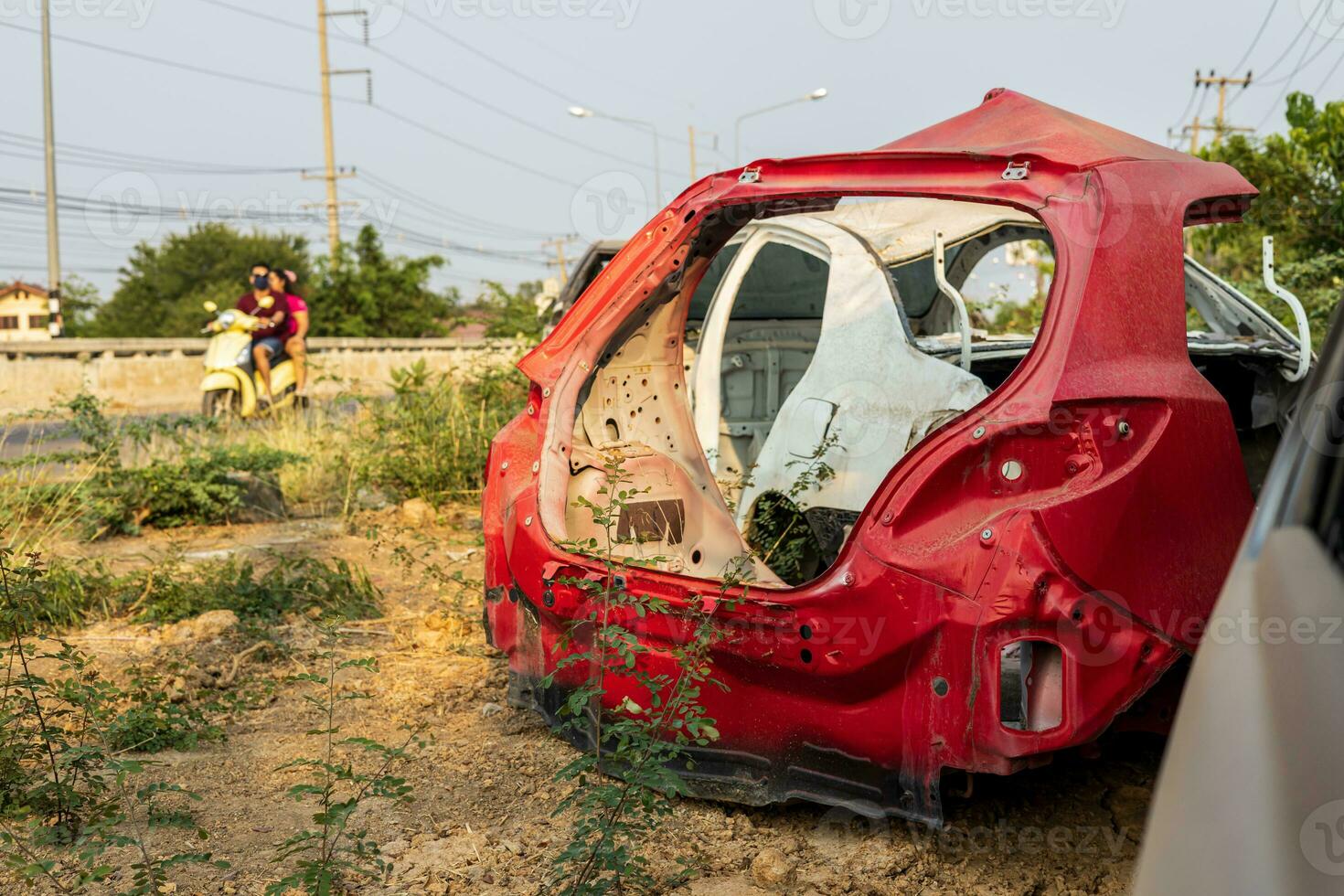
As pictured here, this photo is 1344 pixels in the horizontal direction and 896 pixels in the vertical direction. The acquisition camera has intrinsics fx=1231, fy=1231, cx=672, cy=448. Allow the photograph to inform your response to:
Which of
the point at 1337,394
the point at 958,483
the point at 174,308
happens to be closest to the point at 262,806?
the point at 958,483

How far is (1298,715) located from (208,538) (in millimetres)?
7172

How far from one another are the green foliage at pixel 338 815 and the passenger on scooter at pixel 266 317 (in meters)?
10.0

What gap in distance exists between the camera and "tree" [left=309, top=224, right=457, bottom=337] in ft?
115

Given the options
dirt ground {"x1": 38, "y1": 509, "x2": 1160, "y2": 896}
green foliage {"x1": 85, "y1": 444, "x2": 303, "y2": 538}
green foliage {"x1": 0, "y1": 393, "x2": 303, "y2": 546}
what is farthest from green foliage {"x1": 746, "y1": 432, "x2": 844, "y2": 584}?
green foliage {"x1": 85, "y1": 444, "x2": 303, "y2": 538}

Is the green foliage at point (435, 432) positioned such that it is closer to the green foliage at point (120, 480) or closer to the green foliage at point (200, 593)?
the green foliage at point (120, 480)

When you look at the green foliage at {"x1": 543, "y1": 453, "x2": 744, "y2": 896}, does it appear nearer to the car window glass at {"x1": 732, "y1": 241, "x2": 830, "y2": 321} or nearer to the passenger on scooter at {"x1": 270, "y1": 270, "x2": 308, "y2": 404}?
the car window glass at {"x1": 732, "y1": 241, "x2": 830, "y2": 321}

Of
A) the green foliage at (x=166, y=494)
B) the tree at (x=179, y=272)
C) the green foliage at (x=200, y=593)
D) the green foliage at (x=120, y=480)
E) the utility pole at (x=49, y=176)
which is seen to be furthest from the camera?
the tree at (x=179, y=272)

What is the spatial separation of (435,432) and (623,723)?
5689 mm

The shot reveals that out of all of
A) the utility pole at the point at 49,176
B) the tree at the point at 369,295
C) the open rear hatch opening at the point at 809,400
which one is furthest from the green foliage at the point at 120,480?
the tree at the point at 369,295

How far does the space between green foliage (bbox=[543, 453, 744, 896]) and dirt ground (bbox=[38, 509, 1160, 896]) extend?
17cm

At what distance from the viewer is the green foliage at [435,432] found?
8.38 meters

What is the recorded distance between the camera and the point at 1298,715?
127 centimetres

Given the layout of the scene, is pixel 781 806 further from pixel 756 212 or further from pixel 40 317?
pixel 40 317

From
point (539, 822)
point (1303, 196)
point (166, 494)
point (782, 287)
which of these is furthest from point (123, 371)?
point (539, 822)
